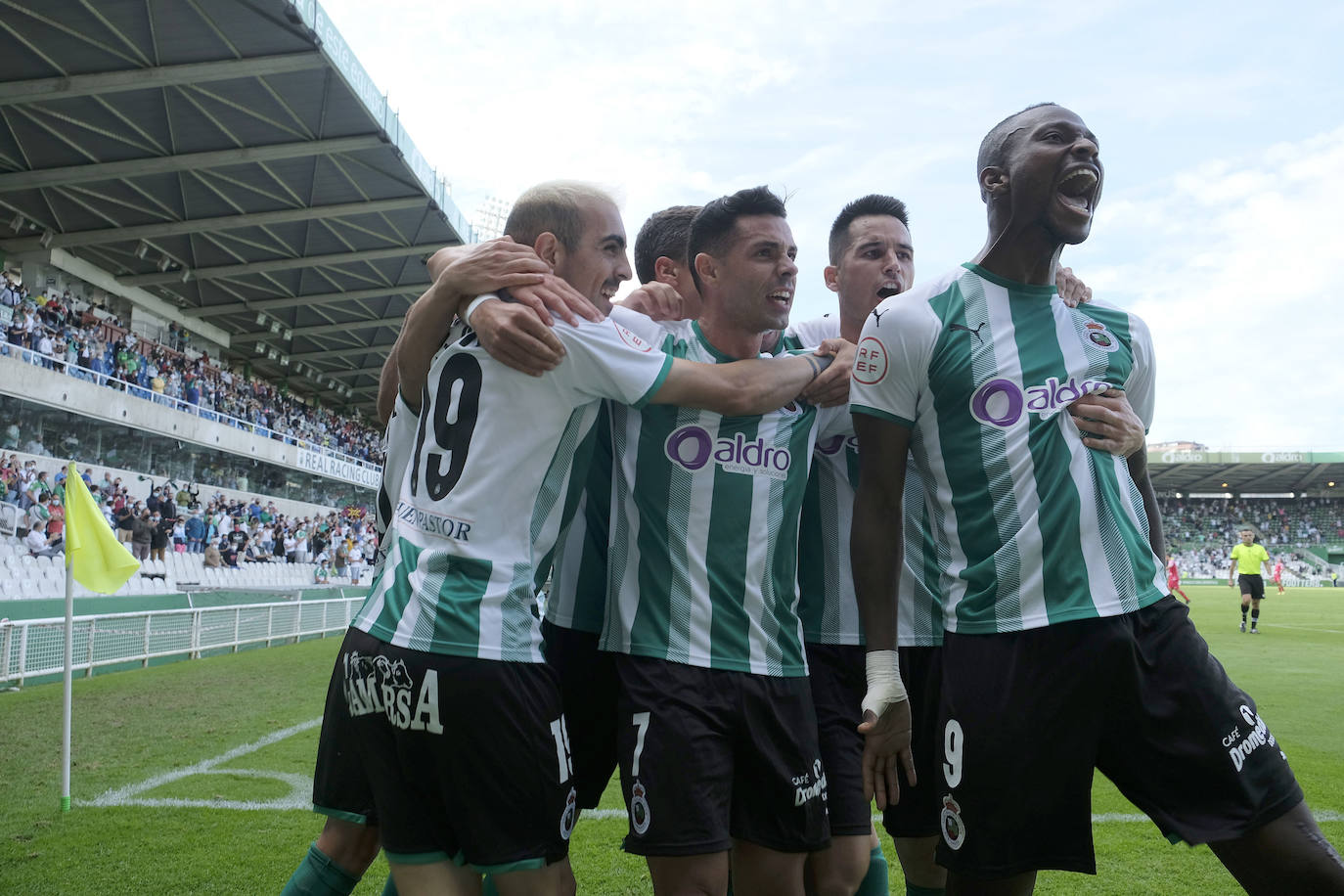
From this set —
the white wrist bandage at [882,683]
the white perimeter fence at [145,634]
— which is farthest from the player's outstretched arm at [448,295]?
the white perimeter fence at [145,634]

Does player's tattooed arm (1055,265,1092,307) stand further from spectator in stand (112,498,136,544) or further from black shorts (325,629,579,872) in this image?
spectator in stand (112,498,136,544)

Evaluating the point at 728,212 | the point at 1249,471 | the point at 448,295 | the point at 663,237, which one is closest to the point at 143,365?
the point at 663,237

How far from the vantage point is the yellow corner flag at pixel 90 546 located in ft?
19.5

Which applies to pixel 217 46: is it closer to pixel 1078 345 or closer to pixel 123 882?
pixel 123 882

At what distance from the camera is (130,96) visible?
63.4 feet

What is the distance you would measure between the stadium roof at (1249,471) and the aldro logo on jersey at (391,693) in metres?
62.8

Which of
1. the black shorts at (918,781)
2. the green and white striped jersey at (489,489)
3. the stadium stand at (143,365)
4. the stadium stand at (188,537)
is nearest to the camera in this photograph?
the green and white striped jersey at (489,489)

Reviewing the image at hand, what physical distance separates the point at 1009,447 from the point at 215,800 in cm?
543

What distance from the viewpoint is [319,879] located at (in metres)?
2.94

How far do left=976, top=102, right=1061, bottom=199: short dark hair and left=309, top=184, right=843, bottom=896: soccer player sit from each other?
0.81m

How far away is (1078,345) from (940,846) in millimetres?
1268

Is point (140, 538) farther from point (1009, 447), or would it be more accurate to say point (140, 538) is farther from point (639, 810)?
point (1009, 447)

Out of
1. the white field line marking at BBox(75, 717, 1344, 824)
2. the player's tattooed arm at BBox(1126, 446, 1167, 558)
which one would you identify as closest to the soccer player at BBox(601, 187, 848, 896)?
the player's tattooed arm at BBox(1126, 446, 1167, 558)

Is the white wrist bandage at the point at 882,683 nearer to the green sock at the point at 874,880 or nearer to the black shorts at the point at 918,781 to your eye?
the black shorts at the point at 918,781
